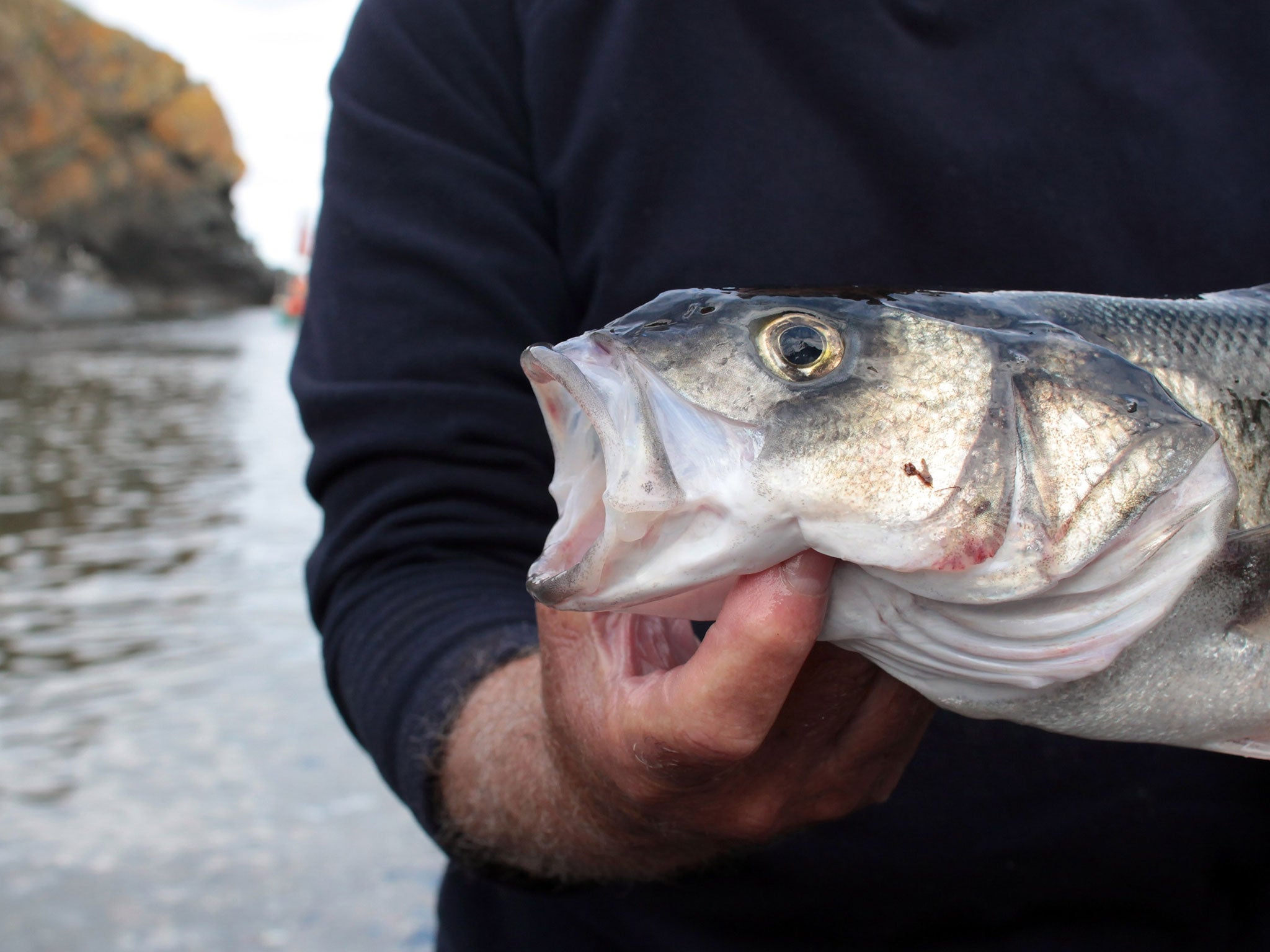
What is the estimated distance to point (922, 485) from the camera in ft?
3.41

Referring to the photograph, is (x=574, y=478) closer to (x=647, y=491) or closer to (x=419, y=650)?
(x=647, y=491)

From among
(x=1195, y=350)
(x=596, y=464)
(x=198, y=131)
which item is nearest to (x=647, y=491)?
(x=596, y=464)

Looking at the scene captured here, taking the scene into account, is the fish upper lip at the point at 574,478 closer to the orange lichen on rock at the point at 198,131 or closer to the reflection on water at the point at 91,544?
the reflection on water at the point at 91,544

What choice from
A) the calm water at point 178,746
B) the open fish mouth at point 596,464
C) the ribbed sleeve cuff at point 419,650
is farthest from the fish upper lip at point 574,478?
the calm water at point 178,746

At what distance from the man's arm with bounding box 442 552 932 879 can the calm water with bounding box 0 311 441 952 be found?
1732 millimetres

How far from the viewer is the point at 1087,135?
1.76 metres

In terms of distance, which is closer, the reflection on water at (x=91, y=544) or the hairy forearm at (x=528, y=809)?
the hairy forearm at (x=528, y=809)

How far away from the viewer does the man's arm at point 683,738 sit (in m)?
1.08

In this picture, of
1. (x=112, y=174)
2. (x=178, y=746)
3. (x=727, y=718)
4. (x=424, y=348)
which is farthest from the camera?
(x=112, y=174)

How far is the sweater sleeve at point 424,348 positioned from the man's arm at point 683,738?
26 centimetres

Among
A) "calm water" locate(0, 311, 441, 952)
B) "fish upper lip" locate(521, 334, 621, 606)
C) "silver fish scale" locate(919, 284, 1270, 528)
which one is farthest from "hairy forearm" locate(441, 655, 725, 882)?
"calm water" locate(0, 311, 441, 952)

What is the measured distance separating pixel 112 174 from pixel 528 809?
4944 centimetres

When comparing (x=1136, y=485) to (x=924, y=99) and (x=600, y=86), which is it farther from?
(x=600, y=86)

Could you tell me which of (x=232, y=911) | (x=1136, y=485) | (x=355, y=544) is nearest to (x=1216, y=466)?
(x=1136, y=485)
